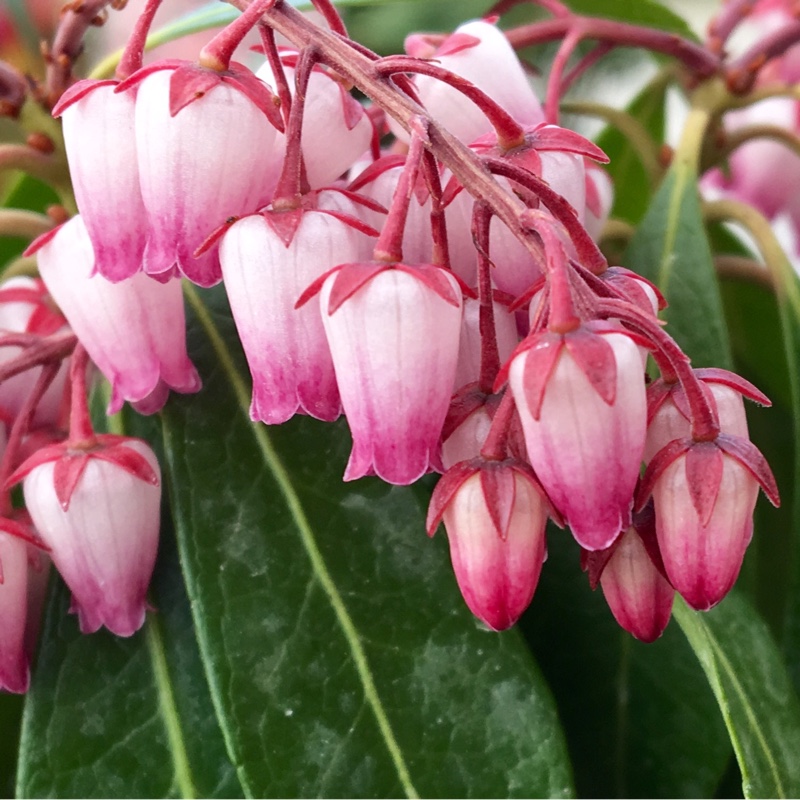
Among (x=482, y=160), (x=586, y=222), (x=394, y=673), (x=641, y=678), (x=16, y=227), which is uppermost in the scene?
(x=482, y=160)

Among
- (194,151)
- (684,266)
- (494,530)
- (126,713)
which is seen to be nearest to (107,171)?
(194,151)

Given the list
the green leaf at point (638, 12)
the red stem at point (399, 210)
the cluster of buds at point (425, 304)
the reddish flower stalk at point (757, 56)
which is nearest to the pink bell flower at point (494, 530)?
the cluster of buds at point (425, 304)

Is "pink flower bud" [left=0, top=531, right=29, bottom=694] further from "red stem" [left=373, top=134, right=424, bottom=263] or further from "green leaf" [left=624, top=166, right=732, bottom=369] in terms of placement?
"green leaf" [left=624, top=166, right=732, bottom=369]

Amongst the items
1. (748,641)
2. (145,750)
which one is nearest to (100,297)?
(145,750)

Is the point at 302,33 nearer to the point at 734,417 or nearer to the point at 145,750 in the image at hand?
the point at 734,417

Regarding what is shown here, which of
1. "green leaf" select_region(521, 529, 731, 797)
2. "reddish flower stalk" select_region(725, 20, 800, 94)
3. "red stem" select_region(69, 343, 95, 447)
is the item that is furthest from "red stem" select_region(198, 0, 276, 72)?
"reddish flower stalk" select_region(725, 20, 800, 94)

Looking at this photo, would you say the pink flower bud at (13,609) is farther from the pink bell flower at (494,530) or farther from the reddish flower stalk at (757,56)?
the reddish flower stalk at (757,56)

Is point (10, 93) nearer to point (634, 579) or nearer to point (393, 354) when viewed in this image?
point (393, 354)
